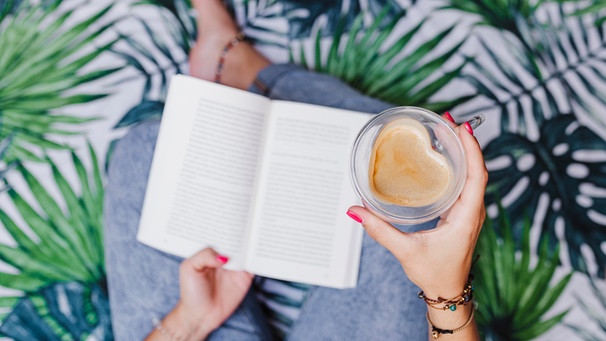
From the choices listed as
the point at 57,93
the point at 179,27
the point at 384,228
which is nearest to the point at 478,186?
the point at 384,228

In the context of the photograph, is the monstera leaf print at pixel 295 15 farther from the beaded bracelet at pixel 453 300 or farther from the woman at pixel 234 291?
the beaded bracelet at pixel 453 300

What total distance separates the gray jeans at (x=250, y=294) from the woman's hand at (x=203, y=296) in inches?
1.3

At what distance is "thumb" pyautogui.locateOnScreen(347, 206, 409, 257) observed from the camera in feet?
2.12

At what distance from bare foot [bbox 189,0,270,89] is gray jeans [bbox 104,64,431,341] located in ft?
0.55

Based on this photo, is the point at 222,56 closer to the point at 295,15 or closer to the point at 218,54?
the point at 218,54

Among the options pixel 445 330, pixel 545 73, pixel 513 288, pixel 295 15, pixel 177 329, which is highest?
pixel 295 15

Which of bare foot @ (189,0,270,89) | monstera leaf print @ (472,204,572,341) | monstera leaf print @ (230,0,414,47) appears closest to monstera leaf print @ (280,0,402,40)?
monstera leaf print @ (230,0,414,47)

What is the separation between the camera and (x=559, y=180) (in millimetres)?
1132

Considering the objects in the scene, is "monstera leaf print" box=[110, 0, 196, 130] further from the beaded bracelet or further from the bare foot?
the beaded bracelet

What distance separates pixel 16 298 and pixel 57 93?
1.47ft

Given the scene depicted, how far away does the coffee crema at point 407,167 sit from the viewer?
0.69m

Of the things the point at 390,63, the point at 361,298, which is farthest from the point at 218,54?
the point at 361,298

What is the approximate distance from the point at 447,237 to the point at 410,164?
0.11 m

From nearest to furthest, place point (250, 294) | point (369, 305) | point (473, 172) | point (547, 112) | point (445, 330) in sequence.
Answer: point (473, 172)
point (445, 330)
point (369, 305)
point (250, 294)
point (547, 112)
